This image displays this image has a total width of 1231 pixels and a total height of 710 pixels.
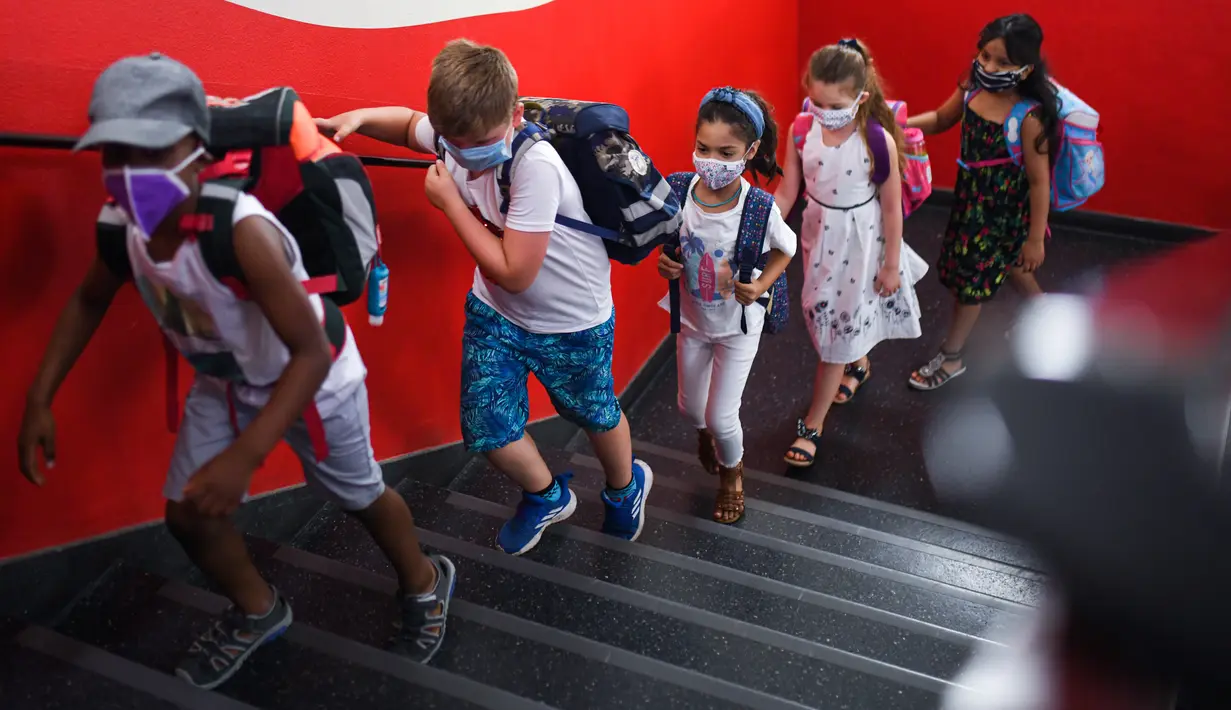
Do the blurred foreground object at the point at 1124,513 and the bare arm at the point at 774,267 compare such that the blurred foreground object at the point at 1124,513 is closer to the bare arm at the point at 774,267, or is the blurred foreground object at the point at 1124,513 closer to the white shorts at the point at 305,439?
the bare arm at the point at 774,267

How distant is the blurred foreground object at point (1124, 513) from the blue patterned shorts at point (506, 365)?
944mm

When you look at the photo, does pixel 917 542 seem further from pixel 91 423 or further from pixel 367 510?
pixel 91 423

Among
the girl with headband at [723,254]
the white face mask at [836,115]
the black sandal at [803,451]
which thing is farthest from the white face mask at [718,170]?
the black sandal at [803,451]

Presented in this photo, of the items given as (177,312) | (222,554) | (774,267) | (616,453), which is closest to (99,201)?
(177,312)

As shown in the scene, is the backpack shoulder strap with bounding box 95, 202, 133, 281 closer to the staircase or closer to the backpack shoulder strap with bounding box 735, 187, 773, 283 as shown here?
the staircase

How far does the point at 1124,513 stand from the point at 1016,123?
2.35 meters

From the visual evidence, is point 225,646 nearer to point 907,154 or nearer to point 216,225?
point 216,225

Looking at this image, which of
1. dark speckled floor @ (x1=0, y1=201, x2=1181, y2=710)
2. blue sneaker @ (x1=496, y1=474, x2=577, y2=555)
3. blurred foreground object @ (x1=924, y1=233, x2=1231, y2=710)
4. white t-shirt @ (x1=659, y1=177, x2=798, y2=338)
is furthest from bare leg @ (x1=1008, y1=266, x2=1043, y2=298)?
blue sneaker @ (x1=496, y1=474, x2=577, y2=555)

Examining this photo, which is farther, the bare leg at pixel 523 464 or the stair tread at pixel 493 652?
the bare leg at pixel 523 464

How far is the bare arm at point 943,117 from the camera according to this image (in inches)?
145

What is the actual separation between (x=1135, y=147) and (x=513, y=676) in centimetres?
427

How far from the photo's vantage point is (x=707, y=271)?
8.82ft

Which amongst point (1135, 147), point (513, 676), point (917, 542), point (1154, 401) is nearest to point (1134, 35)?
point (1135, 147)

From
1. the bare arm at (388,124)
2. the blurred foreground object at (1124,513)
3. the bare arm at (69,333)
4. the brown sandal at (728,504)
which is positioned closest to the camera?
the blurred foreground object at (1124,513)
